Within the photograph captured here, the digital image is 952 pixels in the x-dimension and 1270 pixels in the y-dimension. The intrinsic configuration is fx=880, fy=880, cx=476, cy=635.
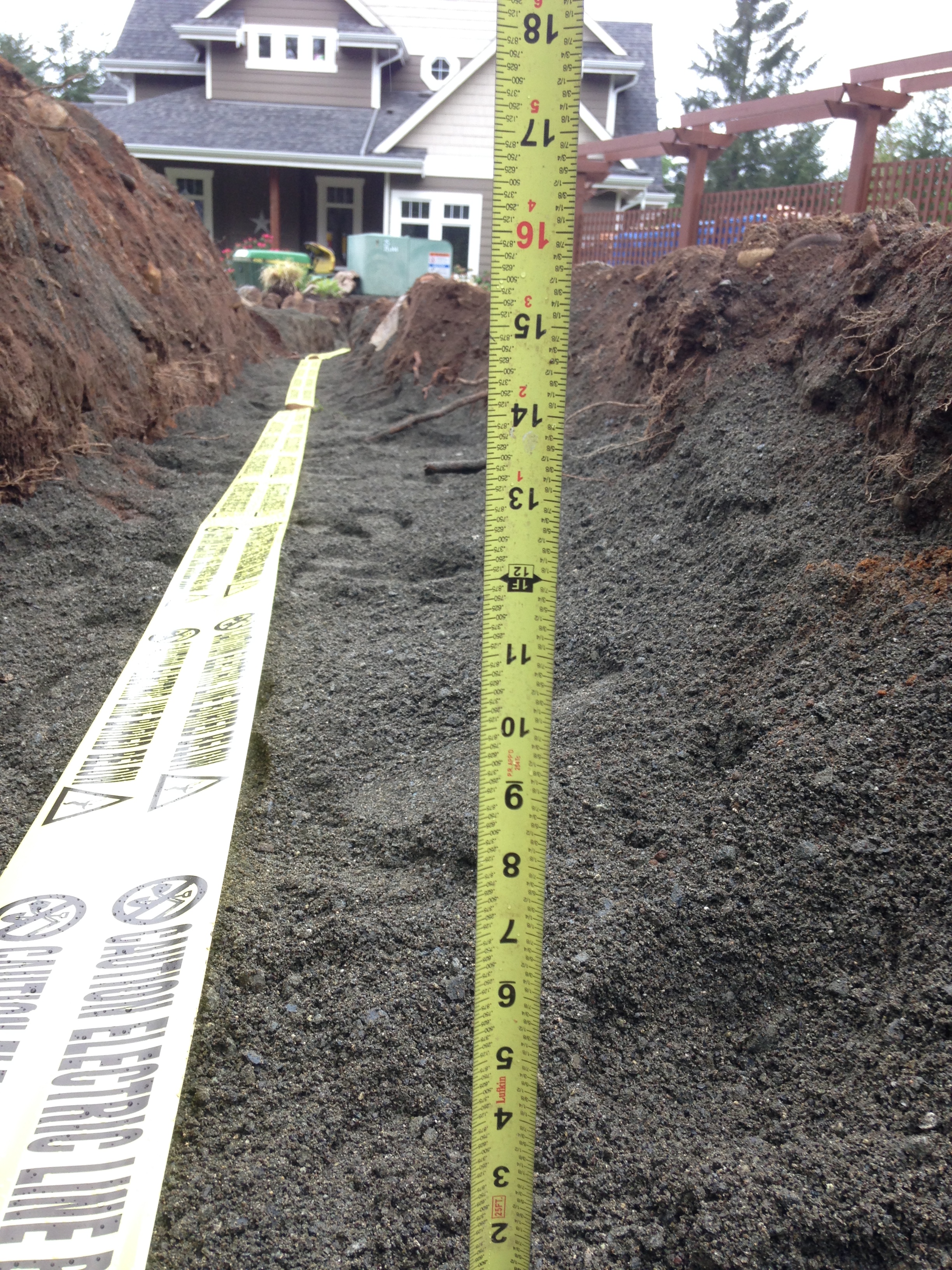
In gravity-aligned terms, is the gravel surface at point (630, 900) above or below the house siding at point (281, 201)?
below

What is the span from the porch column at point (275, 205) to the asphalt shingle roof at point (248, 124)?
0.73 meters

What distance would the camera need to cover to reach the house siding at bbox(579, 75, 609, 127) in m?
24.0

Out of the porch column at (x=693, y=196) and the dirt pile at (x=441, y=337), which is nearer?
the porch column at (x=693, y=196)

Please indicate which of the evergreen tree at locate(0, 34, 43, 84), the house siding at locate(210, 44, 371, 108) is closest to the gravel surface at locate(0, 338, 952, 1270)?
the house siding at locate(210, 44, 371, 108)

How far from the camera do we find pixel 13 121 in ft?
22.7

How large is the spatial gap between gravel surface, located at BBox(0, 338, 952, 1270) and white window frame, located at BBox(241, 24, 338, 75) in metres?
26.0

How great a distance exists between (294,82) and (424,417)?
21499 millimetres

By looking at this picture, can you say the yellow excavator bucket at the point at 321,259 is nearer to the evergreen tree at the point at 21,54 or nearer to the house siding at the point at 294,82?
the house siding at the point at 294,82

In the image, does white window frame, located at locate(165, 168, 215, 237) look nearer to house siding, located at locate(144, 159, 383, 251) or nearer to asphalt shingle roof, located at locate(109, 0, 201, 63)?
house siding, located at locate(144, 159, 383, 251)

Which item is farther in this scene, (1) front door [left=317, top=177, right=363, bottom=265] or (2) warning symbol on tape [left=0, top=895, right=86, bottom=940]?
(1) front door [left=317, top=177, right=363, bottom=265]

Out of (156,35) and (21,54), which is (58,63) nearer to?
(21,54)

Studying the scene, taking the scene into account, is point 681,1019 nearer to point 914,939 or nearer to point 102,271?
point 914,939

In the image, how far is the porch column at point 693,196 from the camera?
309 inches

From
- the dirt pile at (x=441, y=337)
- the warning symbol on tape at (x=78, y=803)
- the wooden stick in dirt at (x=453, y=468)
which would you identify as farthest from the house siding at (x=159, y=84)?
the warning symbol on tape at (x=78, y=803)
